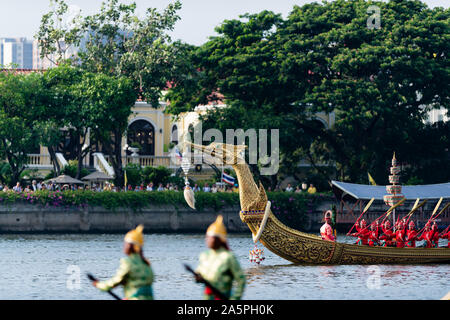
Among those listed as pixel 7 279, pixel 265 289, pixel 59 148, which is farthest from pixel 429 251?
pixel 59 148

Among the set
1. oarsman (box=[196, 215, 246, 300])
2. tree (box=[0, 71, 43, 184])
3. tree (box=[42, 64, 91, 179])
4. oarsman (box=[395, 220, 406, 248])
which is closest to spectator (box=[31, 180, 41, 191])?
tree (box=[0, 71, 43, 184])

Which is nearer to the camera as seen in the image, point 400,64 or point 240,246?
point 240,246

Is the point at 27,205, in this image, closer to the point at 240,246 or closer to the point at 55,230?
the point at 55,230

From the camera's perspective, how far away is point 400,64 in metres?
52.0

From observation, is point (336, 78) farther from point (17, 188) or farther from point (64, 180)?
point (17, 188)

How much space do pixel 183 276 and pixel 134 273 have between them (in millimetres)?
16551

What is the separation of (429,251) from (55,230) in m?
23.7

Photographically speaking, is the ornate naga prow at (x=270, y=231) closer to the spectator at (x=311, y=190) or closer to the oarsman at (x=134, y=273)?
the oarsman at (x=134, y=273)

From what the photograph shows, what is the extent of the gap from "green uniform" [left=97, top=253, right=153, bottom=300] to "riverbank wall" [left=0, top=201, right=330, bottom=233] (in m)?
35.4

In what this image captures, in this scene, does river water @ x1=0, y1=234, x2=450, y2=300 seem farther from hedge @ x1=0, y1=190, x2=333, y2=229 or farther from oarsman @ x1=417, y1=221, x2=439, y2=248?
hedge @ x1=0, y1=190, x2=333, y2=229

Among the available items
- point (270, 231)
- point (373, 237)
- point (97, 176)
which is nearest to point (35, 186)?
point (97, 176)

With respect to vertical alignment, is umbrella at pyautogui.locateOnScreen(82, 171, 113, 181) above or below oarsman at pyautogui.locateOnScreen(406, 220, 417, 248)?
above

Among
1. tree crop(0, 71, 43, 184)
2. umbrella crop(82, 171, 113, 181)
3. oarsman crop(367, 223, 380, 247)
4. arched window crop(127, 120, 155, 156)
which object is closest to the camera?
oarsman crop(367, 223, 380, 247)

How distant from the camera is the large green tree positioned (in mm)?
52312
